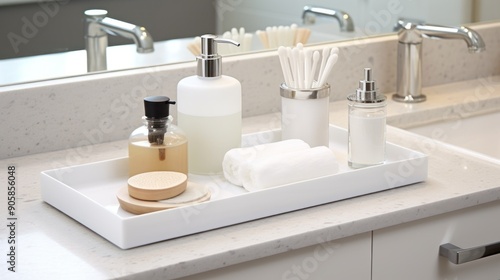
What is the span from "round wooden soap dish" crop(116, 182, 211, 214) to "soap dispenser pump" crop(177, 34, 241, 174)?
146 mm

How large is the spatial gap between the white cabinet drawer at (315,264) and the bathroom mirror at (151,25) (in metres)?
0.62

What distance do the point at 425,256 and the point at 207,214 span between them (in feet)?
1.24

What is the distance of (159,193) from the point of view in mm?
1246

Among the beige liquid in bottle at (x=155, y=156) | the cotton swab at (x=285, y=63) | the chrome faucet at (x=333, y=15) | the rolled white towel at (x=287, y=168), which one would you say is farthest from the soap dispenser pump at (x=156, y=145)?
the chrome faucet at (x=333, y=15)

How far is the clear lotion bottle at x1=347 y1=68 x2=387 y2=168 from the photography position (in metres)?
1.43

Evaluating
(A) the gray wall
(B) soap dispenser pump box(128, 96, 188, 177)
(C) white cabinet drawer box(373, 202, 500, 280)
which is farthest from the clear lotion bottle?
(A) the gray wall

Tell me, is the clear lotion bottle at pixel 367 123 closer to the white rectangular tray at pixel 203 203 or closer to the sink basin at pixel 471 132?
the white rectangular tray at pixel 203 203

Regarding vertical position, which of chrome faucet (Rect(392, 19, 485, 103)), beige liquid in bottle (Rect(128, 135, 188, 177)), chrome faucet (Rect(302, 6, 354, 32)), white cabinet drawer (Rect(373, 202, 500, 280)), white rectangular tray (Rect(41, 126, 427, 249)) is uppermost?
chrome faucet (Rect(302, 6, 354, 32))

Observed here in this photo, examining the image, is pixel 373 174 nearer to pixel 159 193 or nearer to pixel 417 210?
pixel 417 210

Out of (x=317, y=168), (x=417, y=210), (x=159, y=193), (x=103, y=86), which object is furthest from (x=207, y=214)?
(x=103, y=86)

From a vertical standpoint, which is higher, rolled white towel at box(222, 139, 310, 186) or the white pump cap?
the white pump cap

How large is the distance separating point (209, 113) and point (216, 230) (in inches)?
9.7

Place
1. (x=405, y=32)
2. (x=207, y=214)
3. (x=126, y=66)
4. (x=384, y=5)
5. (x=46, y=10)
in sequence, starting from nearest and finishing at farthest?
(x=207, y=214), (x=46, y=10), (x=126, y=66), (x=405, y=32), (x=384, y=5)

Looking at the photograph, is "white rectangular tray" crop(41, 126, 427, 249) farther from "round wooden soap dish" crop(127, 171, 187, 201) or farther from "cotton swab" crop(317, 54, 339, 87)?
"cotton swab" crop(317, 54, 339, 87)
